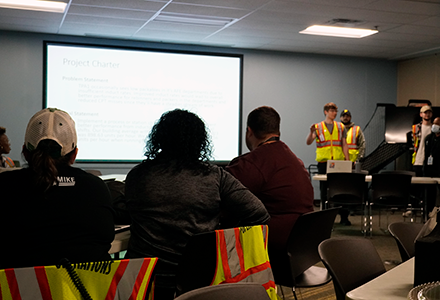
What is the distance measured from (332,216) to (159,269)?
3.65ft

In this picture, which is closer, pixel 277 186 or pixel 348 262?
pixel 348 262

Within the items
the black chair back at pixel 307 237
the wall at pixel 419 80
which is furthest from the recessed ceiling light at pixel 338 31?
the black chair back at pixel 307 237

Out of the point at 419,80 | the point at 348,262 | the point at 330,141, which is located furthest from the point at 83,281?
the point at 419,80

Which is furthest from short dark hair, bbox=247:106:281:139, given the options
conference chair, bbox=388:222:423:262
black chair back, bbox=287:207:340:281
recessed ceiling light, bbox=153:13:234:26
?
recessed ceiling light, bbox=153:13:234:26

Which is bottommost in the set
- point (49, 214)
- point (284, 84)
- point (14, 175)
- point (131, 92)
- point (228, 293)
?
point (228, 293)

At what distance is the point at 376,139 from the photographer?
9641 mm

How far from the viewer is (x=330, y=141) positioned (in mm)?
7172

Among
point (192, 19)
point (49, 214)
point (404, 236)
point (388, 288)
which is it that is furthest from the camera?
point (192, 19)

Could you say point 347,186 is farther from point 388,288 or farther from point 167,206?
point 388,288

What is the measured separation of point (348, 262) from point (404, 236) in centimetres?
68

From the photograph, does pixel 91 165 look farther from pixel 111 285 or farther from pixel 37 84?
pixel 111 285

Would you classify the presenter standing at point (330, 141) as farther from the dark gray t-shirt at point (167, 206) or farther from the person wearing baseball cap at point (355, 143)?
the dark gray t-shirt at point (167, 206)

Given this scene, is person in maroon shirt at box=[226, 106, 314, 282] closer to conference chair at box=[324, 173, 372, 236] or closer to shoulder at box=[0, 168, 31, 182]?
shoulder at box=[0, 168, 31, 182]

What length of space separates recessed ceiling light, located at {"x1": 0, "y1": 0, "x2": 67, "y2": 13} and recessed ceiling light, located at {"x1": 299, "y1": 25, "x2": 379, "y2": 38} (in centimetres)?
347
